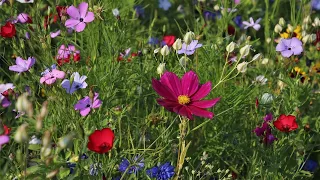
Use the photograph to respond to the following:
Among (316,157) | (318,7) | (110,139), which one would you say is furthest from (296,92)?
(318,7)

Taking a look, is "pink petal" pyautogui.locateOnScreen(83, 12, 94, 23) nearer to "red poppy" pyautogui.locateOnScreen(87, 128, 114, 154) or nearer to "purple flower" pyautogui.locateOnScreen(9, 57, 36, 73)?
"purple flower" pyautogui.locateOnScreen(9, 57, 36, 73)

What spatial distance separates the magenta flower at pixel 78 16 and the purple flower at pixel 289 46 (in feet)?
2.27

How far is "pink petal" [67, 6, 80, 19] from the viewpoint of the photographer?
70.4 inches

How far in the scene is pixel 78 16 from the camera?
1809 mm

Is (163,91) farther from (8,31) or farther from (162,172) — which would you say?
(8,31)

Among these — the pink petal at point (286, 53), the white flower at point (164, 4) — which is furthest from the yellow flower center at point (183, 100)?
the white flower at point (164, 4)

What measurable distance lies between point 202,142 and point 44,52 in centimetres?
62

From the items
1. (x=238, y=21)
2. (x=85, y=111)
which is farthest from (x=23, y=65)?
(x=238, y=21)

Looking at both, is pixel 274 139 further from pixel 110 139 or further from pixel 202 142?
pixel 110 139

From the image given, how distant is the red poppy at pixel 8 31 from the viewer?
5.77ft

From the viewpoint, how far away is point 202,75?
2.09 metres

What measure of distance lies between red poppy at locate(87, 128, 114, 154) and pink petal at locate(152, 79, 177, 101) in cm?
19

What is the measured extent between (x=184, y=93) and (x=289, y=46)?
2.30 feet

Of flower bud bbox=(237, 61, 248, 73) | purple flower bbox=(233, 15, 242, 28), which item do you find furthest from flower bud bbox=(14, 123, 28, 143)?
purple flower bbox=(233, 15, 242, 28)
